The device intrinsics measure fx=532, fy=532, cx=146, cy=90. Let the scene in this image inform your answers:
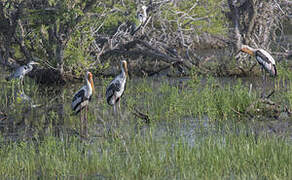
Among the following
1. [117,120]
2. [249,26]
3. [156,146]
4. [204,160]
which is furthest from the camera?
[249,26]

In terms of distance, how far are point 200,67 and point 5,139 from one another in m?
7.18

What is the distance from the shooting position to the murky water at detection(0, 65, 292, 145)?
899 cm

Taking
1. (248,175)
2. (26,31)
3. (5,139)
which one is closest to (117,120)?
(5,139)

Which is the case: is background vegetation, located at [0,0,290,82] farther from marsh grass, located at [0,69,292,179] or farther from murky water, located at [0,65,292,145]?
marsh grass, located at [0,69,292,179]

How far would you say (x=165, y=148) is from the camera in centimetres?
750

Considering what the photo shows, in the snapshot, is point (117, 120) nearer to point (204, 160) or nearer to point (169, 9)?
point (204, 160)

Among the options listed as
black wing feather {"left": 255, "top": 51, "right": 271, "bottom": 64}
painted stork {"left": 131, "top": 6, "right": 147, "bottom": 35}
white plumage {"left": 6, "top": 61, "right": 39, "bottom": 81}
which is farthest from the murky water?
painted stork {"left": 131, "top": 6, "right": 147, "bottom": 35}

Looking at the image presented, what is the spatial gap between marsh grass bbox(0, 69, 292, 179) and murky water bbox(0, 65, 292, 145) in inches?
1.2

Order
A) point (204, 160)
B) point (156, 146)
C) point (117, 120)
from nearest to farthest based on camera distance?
1. point (204, 160)
2. point (156, 146)
3. point (117, 120)

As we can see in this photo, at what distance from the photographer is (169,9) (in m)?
16.0

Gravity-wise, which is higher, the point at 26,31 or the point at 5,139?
the point at 26,31

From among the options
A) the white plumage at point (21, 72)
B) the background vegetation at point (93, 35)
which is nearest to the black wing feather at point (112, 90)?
the background vegetation at point (93, 35)

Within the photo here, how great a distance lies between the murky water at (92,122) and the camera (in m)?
8.99

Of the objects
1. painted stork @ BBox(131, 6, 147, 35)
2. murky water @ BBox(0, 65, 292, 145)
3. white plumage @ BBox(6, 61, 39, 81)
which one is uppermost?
painted stork @ BBox(131, 6, 147, 35)
